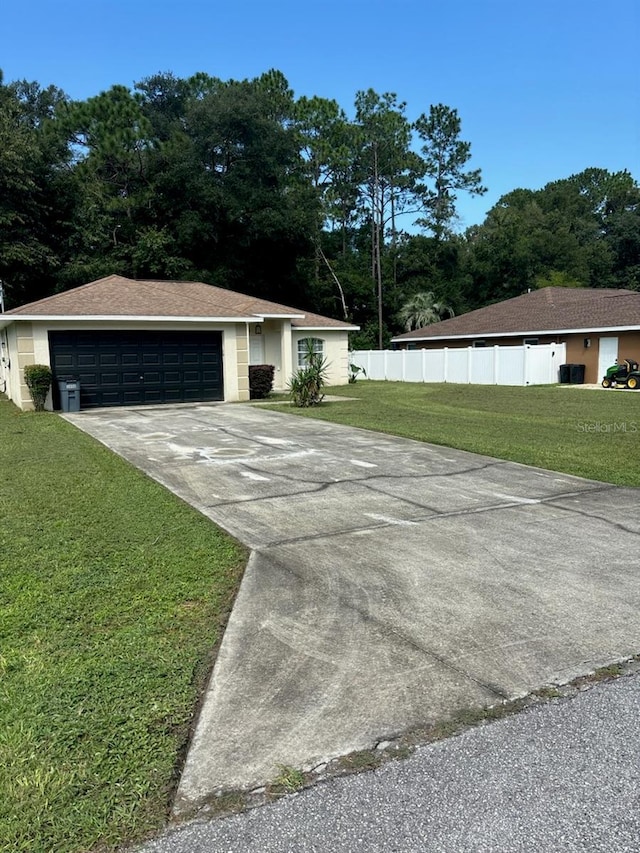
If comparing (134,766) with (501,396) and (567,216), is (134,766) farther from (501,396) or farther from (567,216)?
(567,216)

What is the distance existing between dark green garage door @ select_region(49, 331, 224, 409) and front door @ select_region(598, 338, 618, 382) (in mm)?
17225

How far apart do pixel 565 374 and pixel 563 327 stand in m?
2.41

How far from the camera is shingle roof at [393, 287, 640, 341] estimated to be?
27297mm

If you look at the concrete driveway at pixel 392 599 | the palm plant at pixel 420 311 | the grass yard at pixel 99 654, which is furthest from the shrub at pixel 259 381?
the palm plant at pixel 420 311

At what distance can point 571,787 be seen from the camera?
2.40 meters

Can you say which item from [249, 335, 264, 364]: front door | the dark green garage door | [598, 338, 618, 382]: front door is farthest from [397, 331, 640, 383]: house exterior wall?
the dark green garage door

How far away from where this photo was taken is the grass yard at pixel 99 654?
231cm

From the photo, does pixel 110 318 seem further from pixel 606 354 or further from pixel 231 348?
pixel 606 354

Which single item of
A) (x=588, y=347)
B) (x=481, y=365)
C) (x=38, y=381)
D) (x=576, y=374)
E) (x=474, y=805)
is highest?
(x=588, y=347)

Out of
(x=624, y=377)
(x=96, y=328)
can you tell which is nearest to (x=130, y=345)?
(x=96, y=328)

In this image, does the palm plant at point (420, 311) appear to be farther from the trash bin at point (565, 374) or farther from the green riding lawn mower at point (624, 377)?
the green riding lawn mower at point (624, 377)

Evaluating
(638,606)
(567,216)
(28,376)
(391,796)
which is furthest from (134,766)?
(567,216)

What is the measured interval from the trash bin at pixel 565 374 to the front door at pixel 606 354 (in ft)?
4.59

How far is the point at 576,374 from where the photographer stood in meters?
26.8
